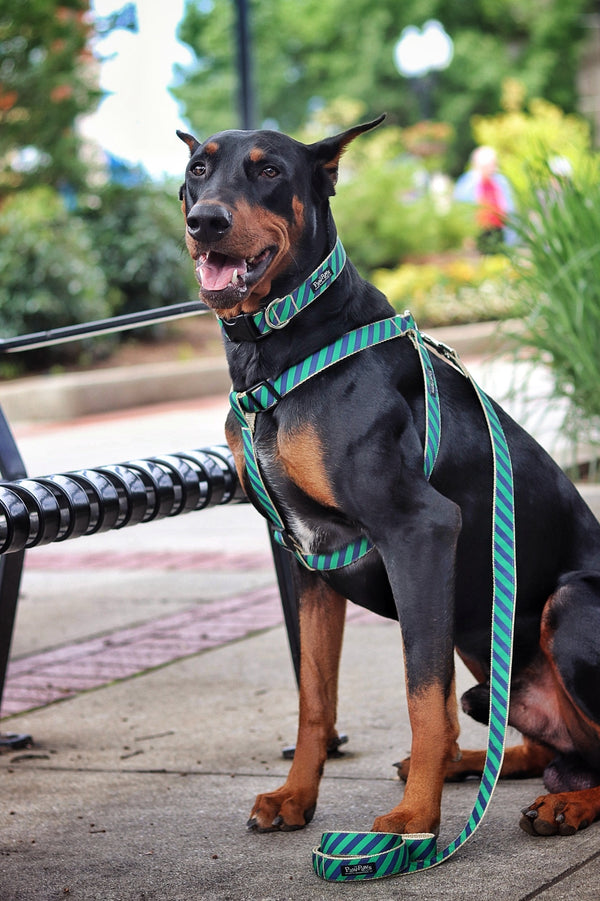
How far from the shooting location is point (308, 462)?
99.3 inches

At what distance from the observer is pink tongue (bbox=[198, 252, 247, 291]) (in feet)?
8.16

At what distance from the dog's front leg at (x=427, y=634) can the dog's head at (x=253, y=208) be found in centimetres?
61

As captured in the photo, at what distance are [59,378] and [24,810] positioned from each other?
Answer: 10.7m

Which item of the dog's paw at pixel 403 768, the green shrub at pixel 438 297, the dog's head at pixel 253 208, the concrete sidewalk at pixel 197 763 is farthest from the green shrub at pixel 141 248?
the dog's head at pixel 253 208

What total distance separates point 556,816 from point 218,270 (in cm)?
142

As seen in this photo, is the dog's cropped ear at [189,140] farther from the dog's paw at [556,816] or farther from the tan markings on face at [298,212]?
the dog's paw at [556,816]

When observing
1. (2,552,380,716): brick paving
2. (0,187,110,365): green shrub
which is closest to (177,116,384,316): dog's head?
(2,552,380,716): brick paving

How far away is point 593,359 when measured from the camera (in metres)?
5.59

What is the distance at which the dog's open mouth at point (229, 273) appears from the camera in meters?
2.49

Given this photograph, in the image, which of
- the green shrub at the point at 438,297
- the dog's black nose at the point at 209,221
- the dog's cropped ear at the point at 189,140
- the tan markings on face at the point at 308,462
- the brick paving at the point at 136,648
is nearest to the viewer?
the dog's black nose at the point at 209,221

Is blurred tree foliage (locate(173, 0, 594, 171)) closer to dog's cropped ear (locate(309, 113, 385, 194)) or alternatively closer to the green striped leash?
dog's cropped ear (locate(309, 113, 385, 194))

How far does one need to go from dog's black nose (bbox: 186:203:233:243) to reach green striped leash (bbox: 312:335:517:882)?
2.20ft

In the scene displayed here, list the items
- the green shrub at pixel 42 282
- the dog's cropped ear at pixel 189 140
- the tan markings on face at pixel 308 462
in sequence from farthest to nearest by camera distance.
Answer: the green shrub at pixel 42 282 < the dog's cropped ear at pixel 189 140 < the tan markings on face at pixel 308 462

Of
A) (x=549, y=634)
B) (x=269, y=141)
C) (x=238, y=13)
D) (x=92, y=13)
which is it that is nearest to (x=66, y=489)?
(x=269, y=141)
